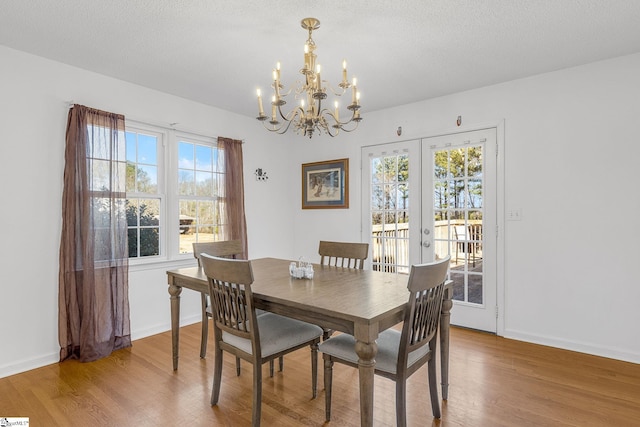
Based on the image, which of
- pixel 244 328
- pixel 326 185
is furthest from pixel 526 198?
pixel 244 328

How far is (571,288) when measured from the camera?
3051 millimetres

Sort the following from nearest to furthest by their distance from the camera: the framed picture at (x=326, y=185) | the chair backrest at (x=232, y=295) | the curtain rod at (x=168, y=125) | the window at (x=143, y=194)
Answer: the chair backrest at (x=232, y=295)
the curtain rod at (x=168, y=125)
the window at (x=143, y=194)
the framed picture at (x=326, y=185)

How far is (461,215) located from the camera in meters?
3.68

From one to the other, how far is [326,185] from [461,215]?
5.93 ft

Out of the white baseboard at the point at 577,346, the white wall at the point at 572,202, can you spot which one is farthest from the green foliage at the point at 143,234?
the white baseboard at the point at 577,346

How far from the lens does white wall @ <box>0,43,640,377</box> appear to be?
271 centimetres

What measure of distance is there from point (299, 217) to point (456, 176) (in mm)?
2269

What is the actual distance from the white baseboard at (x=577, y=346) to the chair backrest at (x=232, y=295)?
2.69 metres

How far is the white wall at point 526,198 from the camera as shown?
2.71 meters

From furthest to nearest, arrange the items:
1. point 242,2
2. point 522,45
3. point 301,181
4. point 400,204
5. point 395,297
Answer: point 301,181
point 400,204
point 522,45
point 242,2
point 395,297

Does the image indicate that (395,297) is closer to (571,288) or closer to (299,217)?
(571,288)

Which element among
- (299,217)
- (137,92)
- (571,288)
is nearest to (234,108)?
(137,92)

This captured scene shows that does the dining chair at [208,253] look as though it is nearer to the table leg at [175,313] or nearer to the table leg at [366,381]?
the table leg at [175,313]

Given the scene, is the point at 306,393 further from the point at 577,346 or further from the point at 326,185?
the point at 326,185
